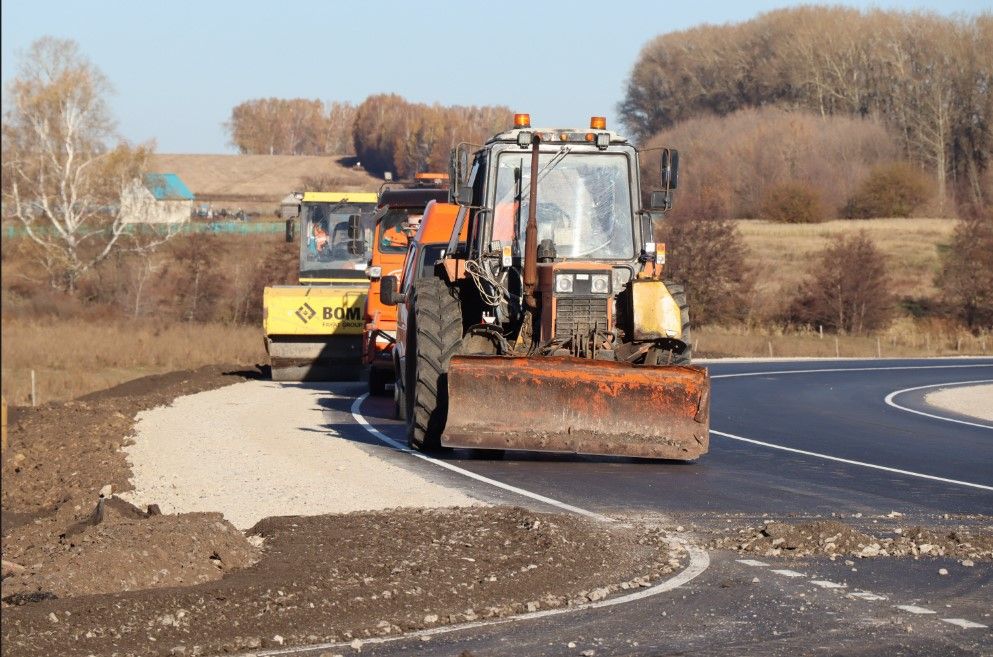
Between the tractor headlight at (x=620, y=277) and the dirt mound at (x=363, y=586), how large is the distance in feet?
16.8

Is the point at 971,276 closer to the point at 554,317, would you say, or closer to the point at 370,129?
the point at 554,317

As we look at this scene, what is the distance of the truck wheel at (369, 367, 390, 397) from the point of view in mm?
23656

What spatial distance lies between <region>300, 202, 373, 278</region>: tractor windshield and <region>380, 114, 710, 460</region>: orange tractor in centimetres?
1318

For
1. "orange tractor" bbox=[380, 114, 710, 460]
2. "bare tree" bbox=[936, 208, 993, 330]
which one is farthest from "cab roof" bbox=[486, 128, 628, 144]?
"bare tree" bbox=[936, 208, 993, 330]

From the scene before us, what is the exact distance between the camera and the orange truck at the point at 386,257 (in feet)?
76.0

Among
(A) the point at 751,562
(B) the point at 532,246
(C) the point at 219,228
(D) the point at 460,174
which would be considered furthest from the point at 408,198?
(C) the point at 219,228

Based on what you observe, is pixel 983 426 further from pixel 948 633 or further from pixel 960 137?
pixel 960 137

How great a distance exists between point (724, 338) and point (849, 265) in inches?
374

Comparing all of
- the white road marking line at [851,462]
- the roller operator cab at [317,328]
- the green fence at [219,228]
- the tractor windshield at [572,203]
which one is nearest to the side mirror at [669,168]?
the tractor windshield at [572,203]

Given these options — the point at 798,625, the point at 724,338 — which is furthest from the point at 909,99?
the point at 798,625

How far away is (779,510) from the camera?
11.3m

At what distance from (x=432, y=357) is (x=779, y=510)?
4.73 m

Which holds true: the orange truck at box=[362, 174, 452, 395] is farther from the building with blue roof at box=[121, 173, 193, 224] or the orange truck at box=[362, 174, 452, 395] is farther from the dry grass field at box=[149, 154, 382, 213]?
the dry grass field at box=[149, 154, 382, 213]

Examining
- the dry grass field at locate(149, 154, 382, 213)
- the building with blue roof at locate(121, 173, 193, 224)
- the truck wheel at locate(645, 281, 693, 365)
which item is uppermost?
the dry grass field at locate(149, 154, 382, 213)
